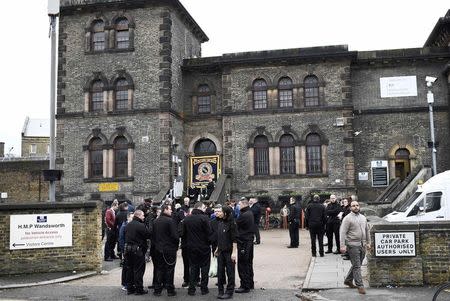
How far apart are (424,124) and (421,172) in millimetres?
4123

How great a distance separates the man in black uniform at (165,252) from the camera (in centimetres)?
1159

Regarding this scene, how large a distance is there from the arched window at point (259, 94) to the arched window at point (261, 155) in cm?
183

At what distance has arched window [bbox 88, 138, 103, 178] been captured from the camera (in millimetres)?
31016

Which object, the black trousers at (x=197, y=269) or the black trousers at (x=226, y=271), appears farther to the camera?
the black trousers at (x=197, y=269)

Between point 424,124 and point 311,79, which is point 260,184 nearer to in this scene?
point 311,79

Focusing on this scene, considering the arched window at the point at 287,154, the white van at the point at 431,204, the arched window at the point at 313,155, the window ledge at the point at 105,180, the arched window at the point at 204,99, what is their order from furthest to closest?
the arched window at the point at 204,99
the arched window at the point at 287,154
the arched window at the point at 313,155
the window ledge at the point at 105,180
the white van at the point at 431,204

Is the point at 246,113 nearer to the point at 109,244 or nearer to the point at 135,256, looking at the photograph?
the point at 109,244

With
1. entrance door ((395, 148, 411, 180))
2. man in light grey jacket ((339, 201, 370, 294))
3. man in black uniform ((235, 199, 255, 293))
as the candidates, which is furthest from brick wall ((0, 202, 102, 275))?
entrance door ((395, 148, 411, 180))

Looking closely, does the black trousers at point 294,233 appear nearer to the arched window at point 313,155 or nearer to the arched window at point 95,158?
the arched window at point 313,155

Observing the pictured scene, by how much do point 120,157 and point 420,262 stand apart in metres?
21.8

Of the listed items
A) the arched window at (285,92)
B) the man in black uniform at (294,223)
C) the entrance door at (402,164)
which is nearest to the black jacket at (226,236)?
the man in black uniform at (294,223)

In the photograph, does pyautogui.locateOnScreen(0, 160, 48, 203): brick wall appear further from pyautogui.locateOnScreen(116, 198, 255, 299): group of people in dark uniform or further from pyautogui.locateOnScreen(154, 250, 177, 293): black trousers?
pyautogui.locateOnScreen(154, 250, 177, 293): black trousers

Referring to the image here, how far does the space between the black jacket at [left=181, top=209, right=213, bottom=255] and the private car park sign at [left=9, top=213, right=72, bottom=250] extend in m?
4.18

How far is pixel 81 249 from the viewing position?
14562 millimetres
